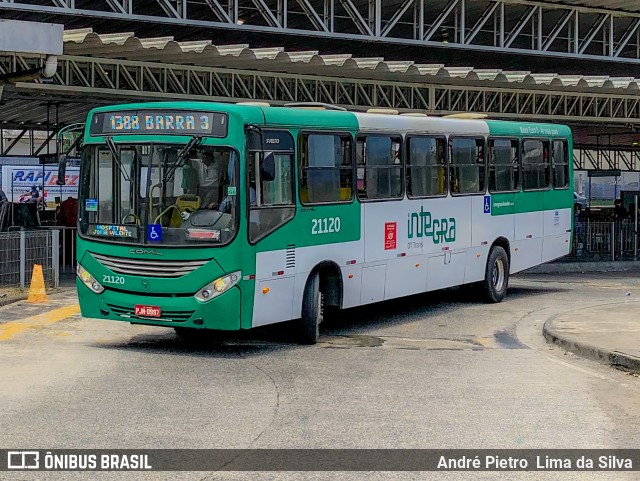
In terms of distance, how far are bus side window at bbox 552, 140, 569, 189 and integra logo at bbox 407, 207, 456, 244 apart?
4322 mm

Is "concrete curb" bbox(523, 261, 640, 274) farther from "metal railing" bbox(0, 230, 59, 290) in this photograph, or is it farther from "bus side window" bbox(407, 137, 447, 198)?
"metal railing" bbox(0, 230, 59, 290)

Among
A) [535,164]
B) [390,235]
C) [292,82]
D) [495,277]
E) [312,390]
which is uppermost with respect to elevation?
[292,82]

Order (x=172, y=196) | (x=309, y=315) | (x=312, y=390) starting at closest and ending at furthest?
(x=312, y=390) → (x=172, y=196) → (x=309, y=315)

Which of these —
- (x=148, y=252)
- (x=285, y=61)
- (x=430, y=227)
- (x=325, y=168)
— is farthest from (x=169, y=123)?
(x=285, y=61)

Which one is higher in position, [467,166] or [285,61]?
[285,61]

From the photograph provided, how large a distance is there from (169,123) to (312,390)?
3.95m

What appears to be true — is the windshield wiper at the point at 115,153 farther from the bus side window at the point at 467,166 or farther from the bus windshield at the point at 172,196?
the bus side window at the point at 467,166

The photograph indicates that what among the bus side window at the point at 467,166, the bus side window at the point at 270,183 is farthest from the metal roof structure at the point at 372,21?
the bus side window at the point at 270,183

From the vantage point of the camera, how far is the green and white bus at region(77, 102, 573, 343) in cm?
1216

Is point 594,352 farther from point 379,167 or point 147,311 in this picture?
point 147,311

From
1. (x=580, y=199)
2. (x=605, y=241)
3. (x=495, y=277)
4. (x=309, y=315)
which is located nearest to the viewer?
(x=309, y=315)

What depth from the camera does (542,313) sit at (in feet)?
56.6

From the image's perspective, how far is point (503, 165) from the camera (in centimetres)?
1862

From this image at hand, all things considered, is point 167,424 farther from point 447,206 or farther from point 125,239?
point 447,206
